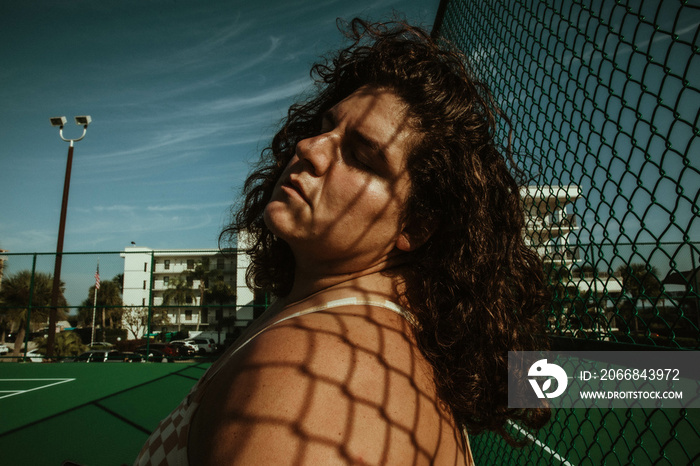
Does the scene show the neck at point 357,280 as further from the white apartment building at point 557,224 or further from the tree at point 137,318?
the tree at point 137,318

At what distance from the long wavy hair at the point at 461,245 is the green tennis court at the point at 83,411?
3885mm

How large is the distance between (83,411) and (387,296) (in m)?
5.97

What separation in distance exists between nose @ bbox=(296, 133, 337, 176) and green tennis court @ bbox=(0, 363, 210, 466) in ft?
12.8

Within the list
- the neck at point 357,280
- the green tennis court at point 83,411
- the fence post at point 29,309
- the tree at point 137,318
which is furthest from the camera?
the tree at point 137,318

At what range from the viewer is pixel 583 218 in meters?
1.65

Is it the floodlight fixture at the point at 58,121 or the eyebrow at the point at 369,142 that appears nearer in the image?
the eyebrow at the point at 369,142

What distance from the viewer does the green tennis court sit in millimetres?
3787

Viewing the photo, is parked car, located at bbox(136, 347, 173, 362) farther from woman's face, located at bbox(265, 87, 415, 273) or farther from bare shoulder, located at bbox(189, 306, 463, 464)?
bare shoulder, located at bbox(189, 306, 463, 464)

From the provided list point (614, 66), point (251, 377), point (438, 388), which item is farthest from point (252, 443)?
point (614, 66)

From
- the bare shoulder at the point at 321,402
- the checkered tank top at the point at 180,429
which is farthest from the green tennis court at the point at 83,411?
the bare shoulder at the point at 321,402

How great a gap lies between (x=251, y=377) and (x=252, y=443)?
0.11 metres

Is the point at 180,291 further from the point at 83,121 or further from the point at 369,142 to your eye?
the point at 369,142

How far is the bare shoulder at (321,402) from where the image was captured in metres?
0.66

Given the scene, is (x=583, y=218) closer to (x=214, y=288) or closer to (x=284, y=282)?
(x=284, y=282)
